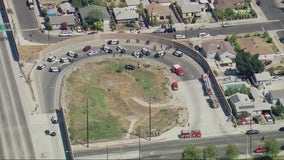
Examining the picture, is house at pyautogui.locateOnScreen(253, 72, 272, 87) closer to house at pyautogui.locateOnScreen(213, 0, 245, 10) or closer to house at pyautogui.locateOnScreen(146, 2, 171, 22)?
house at pyautogui.locateOnScreen(213, 0, 245, 10)

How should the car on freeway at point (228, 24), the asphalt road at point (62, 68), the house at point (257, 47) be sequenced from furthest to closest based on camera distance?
the car on freeway at point (228, 24) < the house at point (257, 47) < the asphalt road at point (62, 68)

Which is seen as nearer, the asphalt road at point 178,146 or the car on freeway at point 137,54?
the asphalt road at point 178,146

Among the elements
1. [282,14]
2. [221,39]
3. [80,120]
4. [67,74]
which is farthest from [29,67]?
[282,14]

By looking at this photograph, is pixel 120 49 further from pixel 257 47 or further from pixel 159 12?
pixel 257 47

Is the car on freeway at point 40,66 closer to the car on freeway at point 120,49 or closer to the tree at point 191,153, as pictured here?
the car on freeway at point 120,49

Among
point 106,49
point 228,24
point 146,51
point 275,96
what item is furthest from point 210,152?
point 228,24

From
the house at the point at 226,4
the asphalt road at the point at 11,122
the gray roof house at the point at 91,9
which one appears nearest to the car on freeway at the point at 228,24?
the house at the point at 226,4

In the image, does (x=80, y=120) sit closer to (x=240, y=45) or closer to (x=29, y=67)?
(x=29, y=67)
